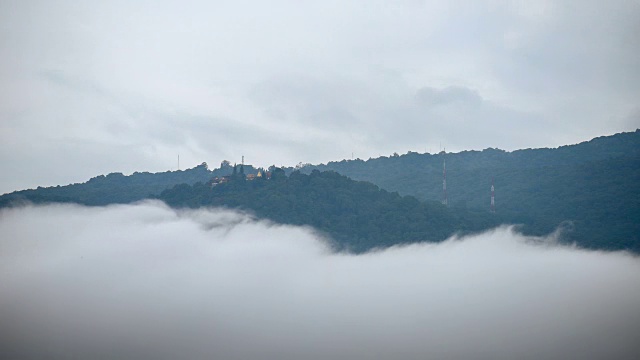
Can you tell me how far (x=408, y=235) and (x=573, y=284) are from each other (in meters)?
43.1

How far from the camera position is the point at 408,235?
198750 mm

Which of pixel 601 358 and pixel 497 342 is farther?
pixel 497 342

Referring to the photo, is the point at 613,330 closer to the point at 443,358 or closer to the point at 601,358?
the point at 601,358

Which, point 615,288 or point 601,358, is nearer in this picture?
point 601,358

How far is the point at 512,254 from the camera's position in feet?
648

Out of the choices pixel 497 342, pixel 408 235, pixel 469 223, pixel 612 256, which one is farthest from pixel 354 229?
pixel 612 256

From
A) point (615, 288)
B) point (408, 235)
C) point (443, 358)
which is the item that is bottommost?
point (443, 358)

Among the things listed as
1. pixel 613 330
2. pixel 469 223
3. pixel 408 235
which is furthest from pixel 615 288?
pixel 408 235

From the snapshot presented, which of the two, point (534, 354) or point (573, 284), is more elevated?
Result: point (573, 284)

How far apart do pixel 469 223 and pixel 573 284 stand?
30074 mm

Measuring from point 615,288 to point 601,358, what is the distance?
21906 millimetres

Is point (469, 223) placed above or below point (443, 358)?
above

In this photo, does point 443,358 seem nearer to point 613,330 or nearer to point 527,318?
point 527,318

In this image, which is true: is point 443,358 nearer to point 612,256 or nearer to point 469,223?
point 469,223
